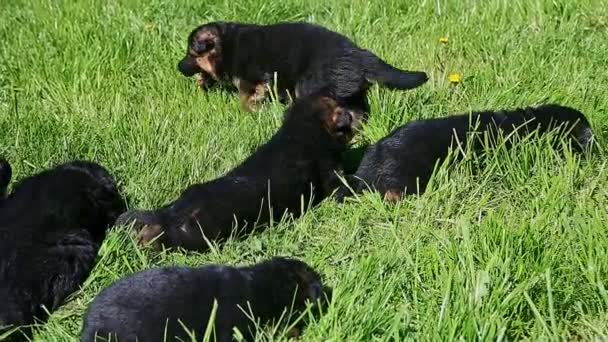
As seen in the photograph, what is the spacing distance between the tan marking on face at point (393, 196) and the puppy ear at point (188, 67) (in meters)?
2.14

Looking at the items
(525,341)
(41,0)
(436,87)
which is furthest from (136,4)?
(525,341)

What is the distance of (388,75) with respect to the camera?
19.2 feet

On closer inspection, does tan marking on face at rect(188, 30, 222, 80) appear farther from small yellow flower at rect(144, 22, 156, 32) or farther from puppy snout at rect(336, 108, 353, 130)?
puppy snout at rect(336, 108, 353, 130)

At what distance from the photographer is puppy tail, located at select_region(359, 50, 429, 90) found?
5.72 meters

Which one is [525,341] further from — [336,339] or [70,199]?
[70,199]

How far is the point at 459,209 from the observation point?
4543mm

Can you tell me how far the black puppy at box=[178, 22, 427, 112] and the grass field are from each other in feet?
0.51

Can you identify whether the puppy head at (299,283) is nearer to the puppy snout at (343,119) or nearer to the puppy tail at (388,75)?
the puppy snout at (343,119)

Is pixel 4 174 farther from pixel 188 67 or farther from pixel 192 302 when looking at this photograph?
pixel 188 67

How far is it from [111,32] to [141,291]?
363 cm

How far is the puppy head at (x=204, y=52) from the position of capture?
638 cm

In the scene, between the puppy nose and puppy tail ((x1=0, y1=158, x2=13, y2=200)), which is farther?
the puppy nose

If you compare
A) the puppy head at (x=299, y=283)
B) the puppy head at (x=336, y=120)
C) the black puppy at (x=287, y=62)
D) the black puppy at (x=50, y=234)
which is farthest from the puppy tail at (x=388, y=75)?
the puppy head at (x=299, y=283)

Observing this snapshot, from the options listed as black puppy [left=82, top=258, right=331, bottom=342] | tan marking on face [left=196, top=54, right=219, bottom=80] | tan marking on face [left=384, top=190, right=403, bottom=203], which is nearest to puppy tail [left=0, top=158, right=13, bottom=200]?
black puppy [left=82, top=258, right=331, bottom=342]
